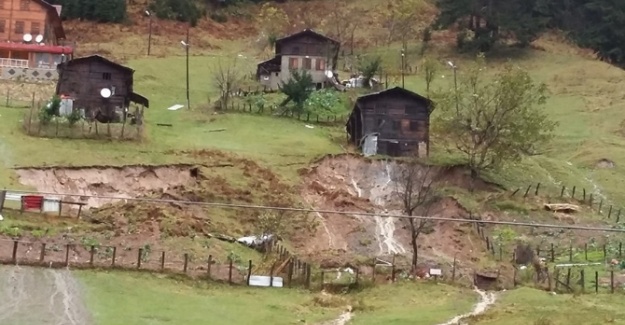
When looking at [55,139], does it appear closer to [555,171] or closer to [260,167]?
[260,167]

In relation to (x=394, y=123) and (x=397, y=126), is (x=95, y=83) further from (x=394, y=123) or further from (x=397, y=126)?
(x=397, y=126)

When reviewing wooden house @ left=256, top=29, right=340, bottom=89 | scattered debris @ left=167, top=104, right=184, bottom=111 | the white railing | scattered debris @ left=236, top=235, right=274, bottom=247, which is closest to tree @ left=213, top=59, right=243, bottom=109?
wooden house @ left=256, top=29, right=340, bottom=89

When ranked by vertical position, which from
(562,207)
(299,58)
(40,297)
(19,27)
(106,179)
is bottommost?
(40,297)

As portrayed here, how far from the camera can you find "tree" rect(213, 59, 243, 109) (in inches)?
2746

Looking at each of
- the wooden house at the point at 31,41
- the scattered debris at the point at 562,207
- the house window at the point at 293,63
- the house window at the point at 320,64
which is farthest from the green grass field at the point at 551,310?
the house window at the point at 293,63

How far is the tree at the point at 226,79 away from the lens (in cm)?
6975

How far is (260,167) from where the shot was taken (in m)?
52.8

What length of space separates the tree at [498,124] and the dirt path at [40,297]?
28643 millimetres

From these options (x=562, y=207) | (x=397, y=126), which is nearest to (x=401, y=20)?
(x=397, y=126)

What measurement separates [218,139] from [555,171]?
1951 cm

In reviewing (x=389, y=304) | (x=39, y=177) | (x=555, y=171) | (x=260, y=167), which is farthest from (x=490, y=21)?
(x=389, y=304)

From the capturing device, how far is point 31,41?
79188 millimetres

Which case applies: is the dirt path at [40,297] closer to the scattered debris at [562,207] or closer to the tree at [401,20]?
the scattered debris at [562,207]

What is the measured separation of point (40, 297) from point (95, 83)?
31.1 m
